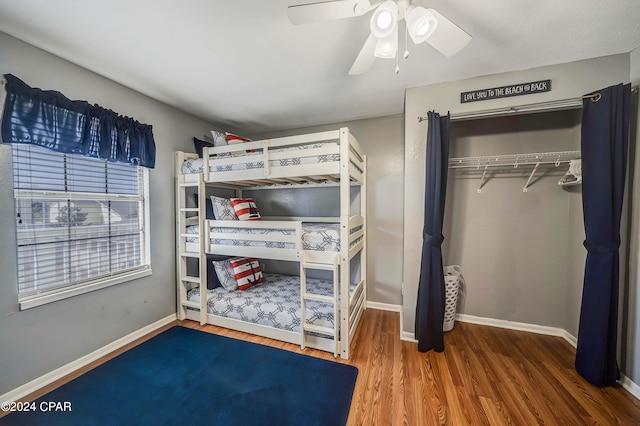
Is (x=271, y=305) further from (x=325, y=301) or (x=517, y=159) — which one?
(x=517, y=159)

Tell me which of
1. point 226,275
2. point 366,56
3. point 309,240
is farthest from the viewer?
point 226,275

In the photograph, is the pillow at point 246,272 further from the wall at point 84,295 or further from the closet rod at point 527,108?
the closet rod at point 527,108

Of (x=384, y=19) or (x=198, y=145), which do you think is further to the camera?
(x=198, y=145)

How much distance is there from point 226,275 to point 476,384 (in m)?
2.56

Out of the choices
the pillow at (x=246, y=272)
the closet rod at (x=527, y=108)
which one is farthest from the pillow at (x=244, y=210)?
the closet rod at (x=527, y=108)

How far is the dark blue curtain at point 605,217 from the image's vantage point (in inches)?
60.7

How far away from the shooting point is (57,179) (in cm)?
176

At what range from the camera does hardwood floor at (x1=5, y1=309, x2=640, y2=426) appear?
140cm

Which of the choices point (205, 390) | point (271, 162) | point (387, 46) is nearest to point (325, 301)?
point (205, 390)

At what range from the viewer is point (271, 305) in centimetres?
230

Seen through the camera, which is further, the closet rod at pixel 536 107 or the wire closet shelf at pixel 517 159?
the wire closet shelf at pixel 517 159

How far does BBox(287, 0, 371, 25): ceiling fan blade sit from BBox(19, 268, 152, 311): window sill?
2.53 meters

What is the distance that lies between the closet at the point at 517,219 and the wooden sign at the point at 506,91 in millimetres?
402

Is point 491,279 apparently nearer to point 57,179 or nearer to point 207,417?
point 207,417
